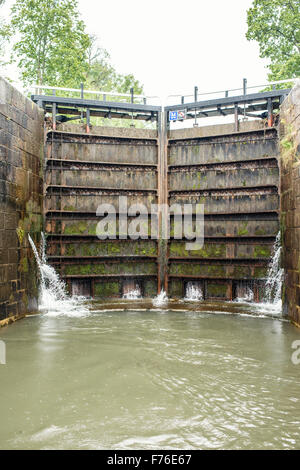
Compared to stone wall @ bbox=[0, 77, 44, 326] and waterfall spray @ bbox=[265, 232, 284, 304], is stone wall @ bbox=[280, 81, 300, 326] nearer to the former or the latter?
waterfall spray @ bbox=[265, 232, 284, 304]

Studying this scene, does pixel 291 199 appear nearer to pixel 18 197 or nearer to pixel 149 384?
pixel 149 384

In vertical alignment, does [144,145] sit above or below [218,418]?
above

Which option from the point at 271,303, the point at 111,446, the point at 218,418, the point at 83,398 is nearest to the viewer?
the point at 111,446

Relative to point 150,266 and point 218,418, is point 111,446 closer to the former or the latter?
point 218,418

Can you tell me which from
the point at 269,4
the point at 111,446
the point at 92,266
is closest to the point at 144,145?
the point at 92,266

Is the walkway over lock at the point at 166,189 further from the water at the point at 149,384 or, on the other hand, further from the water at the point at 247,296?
the water at the point at 149,384

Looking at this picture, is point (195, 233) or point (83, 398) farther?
point (195, 233)

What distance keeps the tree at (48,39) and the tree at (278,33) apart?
8.45 m

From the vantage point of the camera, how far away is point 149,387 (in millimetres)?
4359

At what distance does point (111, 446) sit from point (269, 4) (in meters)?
20.2

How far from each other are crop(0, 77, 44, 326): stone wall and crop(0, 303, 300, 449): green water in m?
0.97

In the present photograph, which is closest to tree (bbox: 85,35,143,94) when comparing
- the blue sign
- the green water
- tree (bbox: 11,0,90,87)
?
tree (bbox: 11,0,90,87)

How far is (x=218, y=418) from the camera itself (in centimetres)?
362

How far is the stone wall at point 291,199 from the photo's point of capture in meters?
7.57
